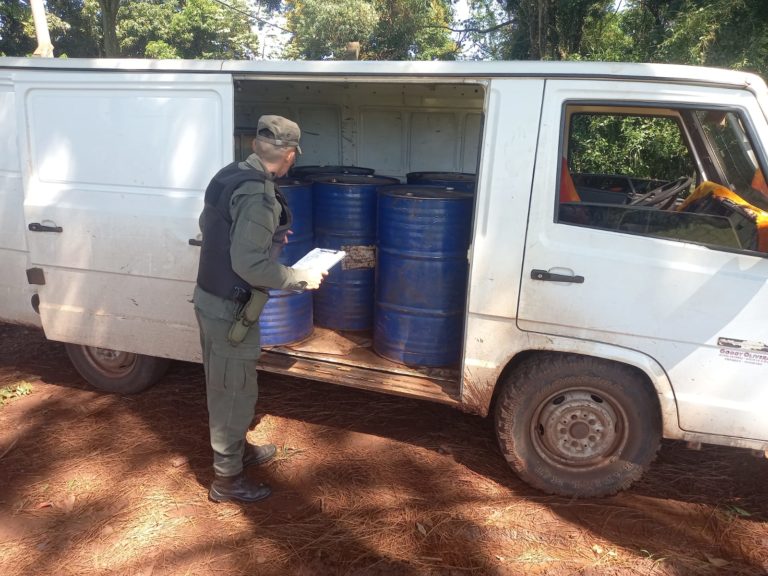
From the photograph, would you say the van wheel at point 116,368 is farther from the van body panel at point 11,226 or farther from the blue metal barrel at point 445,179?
the blue metal barrel at point 445,179

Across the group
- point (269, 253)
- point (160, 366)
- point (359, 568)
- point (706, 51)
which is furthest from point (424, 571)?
point (706, 51)

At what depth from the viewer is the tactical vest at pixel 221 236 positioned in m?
2.70

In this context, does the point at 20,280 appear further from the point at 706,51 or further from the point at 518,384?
the point at 706,51

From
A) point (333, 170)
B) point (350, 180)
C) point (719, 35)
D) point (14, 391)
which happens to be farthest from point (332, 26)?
point (14, 391)

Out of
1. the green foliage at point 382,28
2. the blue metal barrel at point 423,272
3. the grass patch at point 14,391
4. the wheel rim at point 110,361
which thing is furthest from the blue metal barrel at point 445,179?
the green foliage at point 382,28

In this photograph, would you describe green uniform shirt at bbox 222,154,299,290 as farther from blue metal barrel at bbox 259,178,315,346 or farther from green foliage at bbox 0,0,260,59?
green foliage at bbox 0,0,260,59

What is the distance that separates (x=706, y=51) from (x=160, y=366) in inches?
333

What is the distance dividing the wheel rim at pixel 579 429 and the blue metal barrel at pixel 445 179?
1670 mm

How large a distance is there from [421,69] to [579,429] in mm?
2080

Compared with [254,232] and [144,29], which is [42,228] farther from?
[144,29]

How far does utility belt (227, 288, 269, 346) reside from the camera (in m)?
2.80

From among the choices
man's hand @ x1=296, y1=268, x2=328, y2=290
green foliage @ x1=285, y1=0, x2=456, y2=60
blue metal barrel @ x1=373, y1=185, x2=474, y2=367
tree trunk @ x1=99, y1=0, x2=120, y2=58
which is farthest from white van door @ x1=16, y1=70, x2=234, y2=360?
green foliage @ x1=285, y1=0, x2=456, y2=60

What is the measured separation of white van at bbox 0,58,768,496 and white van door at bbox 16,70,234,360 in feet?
0.04

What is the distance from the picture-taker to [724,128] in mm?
3006
